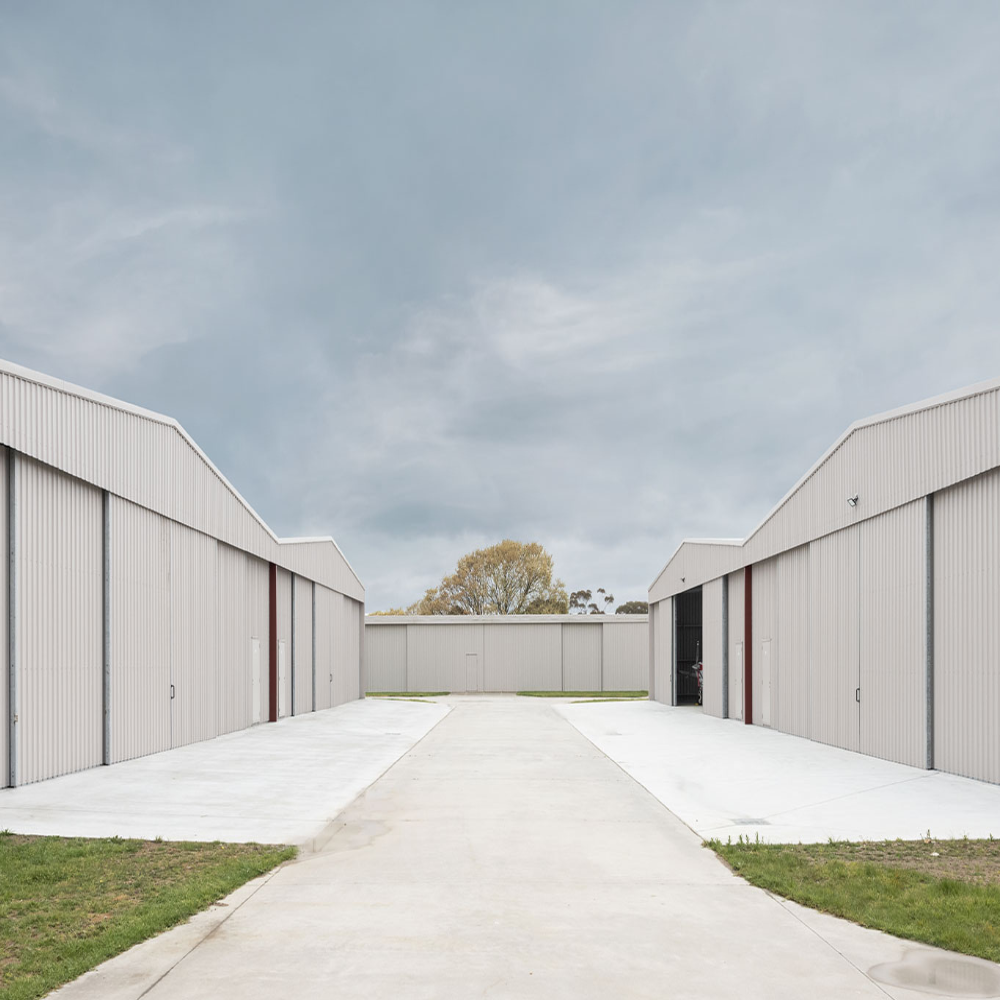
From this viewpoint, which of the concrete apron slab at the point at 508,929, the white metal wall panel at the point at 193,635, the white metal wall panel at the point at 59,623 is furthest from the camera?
the white metal wall panel at the point at 193,635

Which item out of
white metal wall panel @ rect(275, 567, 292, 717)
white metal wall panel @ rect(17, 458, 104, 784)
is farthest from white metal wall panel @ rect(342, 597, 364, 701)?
white metal wall panel @ rect(17, 458, 104, 784)

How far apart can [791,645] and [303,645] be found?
16775mm

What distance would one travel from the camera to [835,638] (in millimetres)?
21344

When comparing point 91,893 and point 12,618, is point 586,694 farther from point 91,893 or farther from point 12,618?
point 91,893

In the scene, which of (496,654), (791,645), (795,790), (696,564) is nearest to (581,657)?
(496,654)

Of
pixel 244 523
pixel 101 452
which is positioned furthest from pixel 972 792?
pixel 244 523

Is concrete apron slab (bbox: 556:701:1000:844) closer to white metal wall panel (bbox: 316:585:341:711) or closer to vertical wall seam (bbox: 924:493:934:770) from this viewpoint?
vertical wall seam (bbox: 924:493:934:770)

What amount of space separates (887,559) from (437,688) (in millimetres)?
38524

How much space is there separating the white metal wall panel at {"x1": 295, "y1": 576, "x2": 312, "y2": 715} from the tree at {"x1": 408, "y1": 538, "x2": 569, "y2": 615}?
45.8 m

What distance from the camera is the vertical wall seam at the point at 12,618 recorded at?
46.5 ft

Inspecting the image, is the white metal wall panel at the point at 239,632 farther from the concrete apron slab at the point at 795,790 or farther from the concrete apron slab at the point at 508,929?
the concrete apron slab at the point at 508,929

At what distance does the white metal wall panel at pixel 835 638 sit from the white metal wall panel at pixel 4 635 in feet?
50.5

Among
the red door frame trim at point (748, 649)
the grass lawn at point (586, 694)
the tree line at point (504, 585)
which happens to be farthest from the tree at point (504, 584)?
the red door frame trim at point (748, 649)

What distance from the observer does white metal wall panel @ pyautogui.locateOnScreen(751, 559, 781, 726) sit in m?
26.7
